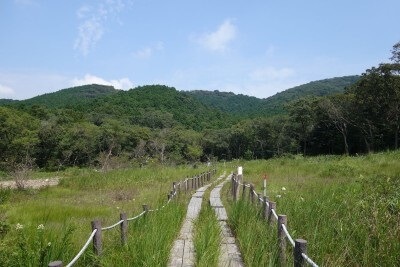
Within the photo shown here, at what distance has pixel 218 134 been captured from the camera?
85875 mm

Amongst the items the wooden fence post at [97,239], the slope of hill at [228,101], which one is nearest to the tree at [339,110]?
the wooden fence post at [97,239]

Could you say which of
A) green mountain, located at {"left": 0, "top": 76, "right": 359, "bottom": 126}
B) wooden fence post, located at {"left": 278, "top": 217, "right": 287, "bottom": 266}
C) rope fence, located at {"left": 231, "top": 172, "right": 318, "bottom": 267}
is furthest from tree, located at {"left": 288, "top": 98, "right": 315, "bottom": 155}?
wooden fence post, located at {"left": 278, "top": 217, "right": 287, "bottom": 266}

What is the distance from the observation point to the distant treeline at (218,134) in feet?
147

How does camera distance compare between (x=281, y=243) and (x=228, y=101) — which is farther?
(x=228, y=101)

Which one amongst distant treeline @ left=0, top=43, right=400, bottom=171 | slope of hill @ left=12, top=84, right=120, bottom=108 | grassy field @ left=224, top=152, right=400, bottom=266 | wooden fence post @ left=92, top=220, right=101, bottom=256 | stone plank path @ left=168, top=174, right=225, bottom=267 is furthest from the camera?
slope of hill @ left=12, top=84, right=120, bottom=108

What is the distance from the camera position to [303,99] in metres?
65.5

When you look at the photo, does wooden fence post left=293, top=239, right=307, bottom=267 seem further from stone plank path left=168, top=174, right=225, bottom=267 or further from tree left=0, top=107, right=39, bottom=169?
tree left=0, top=107, right=39, bottom=169

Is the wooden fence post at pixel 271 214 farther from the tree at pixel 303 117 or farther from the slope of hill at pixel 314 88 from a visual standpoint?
the slope of hill at pixel 314 88

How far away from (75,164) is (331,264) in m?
66.9

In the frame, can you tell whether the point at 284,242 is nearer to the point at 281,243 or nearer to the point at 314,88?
the point at 281,243

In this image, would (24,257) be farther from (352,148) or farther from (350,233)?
(352,148)

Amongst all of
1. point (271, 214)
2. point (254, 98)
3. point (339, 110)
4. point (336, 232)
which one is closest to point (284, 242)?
point (336, 232)

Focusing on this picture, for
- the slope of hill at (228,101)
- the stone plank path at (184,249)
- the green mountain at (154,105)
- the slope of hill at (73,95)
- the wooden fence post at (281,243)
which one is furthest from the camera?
the slope of hill at (228,101)

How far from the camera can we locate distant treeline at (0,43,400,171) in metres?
44.8
